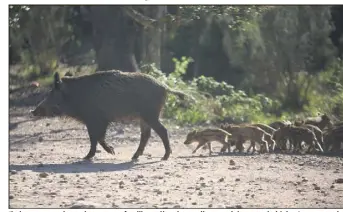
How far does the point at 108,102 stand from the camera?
13312 millimetres

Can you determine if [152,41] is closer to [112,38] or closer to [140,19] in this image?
[112,38]

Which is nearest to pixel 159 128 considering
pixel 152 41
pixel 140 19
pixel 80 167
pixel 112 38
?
pixel 80 167

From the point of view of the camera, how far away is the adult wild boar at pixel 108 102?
518 inches

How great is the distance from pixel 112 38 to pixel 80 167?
838cm

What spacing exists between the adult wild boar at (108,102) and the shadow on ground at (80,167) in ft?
2.43

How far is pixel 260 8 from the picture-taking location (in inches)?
666

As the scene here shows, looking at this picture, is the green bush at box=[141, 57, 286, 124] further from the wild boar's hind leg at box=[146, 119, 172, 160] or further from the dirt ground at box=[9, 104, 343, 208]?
the wild boar's hind leg at box=[146, 119, 172, 160]

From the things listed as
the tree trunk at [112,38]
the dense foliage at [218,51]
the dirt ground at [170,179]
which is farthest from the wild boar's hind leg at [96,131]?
the tree trunk at [112,38]

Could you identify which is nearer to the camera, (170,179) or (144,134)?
(170,179)

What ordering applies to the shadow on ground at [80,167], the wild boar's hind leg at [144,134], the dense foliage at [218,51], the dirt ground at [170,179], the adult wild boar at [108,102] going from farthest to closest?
the dense foliage at [218,51] → the wild boar's hind leg at [144,134] → the adult wild boar at [108,102] → the shadow on ground at [80,167] → the dirt ground at [170,179]

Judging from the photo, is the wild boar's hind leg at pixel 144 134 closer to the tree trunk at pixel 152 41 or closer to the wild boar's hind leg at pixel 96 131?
the wild boar's hind leg at pixel 96 131

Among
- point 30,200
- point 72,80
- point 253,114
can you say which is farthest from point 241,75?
point 30,200
